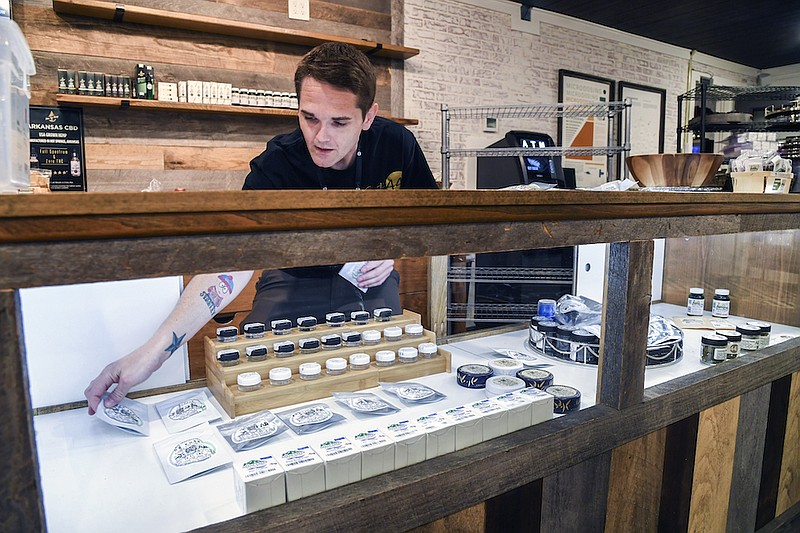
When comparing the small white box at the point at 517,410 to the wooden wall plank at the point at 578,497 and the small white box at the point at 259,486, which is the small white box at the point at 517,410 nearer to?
the wooden wall plank at the point at 578,497

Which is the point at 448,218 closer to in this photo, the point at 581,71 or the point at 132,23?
the point at 132,23

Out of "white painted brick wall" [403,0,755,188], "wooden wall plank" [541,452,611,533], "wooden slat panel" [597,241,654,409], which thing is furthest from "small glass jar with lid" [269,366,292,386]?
"white painted brick wall" [403,0,755,188]

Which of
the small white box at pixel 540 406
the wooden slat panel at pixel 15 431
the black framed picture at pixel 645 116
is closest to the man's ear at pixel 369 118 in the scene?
the small white box at pixel 540 406

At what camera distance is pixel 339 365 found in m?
1.14

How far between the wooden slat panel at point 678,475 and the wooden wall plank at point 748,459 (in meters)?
0.22

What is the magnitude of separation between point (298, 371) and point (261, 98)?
9.60 feet

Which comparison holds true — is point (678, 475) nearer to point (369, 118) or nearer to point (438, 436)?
point (438, 436)

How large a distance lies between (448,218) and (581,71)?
18.1ft

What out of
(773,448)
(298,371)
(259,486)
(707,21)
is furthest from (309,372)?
(707,21)

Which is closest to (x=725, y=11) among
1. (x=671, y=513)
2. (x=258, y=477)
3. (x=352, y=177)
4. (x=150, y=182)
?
(x=352, y=177)

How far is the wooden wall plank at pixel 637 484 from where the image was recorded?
43.6 inches

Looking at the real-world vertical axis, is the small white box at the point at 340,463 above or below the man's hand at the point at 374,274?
below

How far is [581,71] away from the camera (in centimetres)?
568

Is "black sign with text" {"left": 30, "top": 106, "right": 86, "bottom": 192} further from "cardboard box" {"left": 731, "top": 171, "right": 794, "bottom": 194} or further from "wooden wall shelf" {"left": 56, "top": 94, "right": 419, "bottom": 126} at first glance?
"cardboard box" {"left": 731, "top": 171, "right": 794, "bottom": 194}
